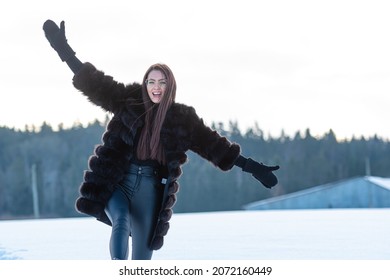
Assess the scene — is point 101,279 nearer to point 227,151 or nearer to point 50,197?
point 227,151

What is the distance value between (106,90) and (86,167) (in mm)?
49099

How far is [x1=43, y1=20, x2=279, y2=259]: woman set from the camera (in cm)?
352

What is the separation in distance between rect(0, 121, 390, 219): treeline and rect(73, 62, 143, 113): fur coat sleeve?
44392 millimetres

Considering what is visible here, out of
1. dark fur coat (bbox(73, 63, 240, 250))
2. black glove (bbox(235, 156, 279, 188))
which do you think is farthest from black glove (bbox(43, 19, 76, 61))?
black glove (bbox(235, 156, 279, 188))

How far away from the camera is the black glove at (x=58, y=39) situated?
3807mm

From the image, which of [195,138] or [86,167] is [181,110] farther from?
[86,167]

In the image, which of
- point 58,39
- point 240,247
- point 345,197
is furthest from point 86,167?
point 58,39

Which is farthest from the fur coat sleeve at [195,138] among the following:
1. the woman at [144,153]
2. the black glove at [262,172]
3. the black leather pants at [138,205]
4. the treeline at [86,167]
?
the treeline at [86,167]

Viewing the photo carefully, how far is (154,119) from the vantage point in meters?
3.60

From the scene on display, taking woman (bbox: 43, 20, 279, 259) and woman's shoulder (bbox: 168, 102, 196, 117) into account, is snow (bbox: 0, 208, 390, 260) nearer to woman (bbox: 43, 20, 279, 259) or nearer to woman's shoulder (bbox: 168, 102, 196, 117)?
woman (bbox: 43, 20, 279, 259)

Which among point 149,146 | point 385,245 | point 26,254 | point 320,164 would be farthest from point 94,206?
point 320,164

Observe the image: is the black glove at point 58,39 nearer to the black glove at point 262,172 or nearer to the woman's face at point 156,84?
the woman's face at point 156,84

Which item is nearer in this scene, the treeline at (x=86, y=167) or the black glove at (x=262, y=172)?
the black glove at (x=262, y=172)

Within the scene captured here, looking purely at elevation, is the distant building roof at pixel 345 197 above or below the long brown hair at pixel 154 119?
below
